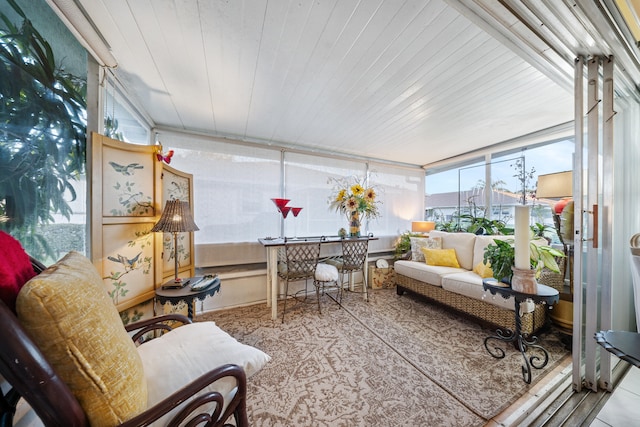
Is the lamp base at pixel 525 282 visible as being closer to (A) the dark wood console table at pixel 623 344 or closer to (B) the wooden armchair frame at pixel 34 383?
(A) the dark wood console table at pixel 623 344

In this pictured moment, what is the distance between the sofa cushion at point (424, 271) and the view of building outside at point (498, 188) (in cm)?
119

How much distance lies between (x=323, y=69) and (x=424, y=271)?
265cm

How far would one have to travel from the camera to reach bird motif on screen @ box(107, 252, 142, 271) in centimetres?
150

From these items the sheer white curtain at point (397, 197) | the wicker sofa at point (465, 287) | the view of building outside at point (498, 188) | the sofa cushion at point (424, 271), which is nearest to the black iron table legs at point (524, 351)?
the wicker sofa at point (465, 287)

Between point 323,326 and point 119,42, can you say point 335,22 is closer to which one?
point 119,42

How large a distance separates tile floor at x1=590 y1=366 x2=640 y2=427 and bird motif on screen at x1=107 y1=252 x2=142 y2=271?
10.3 ft

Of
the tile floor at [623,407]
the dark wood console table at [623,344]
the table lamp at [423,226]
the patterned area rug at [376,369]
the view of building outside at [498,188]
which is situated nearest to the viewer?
the dark wood console table at [623,344]

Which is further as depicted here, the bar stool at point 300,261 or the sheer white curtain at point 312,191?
the sheer white curtain at point 312,191

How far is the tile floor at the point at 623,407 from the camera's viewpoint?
1142mm

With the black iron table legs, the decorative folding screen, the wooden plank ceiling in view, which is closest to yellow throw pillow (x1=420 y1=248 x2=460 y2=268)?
the black iron table legs

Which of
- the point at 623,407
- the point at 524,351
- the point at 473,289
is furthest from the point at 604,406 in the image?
the point at 473,289

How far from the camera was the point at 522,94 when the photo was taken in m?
1.89

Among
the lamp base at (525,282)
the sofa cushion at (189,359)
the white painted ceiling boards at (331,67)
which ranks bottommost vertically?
the sofa cushion at (189,359)

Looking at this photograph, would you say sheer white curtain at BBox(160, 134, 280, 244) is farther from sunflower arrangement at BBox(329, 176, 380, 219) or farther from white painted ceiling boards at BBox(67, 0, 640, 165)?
sunflower arrangement at BBox(329, 176, 380, 219)
